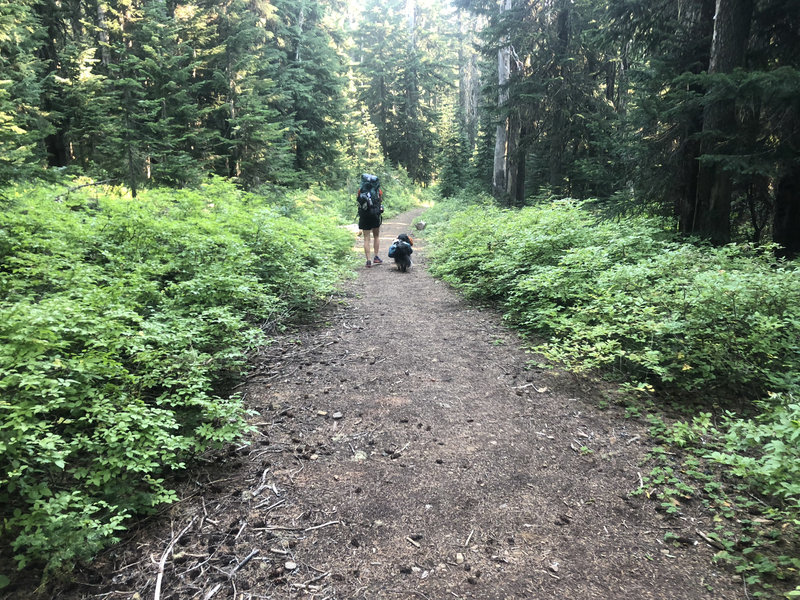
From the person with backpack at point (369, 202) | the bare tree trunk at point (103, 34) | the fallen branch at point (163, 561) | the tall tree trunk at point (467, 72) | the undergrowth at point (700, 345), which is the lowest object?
the fallen branch at point (163, 561)

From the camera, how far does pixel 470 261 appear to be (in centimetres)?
788

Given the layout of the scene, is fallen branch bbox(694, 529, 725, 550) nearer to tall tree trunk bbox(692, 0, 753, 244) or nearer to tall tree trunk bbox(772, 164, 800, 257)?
tall tree trunk bbox(692, 0, 753, 244)

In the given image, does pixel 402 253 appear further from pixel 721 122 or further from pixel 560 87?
pixel 560 87

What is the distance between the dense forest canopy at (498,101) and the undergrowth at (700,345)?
1926 mm

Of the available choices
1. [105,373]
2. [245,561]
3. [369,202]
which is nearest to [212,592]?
[245,561]

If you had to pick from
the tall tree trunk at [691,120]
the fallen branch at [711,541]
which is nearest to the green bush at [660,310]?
the fallen branch at [711,541]

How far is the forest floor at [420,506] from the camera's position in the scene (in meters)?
2.05

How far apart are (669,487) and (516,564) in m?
1.22

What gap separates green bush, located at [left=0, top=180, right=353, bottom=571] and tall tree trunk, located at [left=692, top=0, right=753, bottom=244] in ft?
23.5

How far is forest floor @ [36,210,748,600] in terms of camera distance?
205cm

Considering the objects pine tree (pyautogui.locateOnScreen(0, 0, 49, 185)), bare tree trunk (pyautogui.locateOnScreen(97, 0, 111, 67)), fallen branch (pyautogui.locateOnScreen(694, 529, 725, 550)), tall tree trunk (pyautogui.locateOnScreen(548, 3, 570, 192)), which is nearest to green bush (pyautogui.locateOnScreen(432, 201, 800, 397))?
fallen branch (pyautogui.locateOnScreen(694, 529, 725, 550))

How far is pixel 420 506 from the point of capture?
8.43 ft

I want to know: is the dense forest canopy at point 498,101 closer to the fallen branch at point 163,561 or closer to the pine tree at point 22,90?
the pine tree at point 22,90

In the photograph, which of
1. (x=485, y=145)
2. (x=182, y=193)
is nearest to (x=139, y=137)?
(x=182, y=193)
